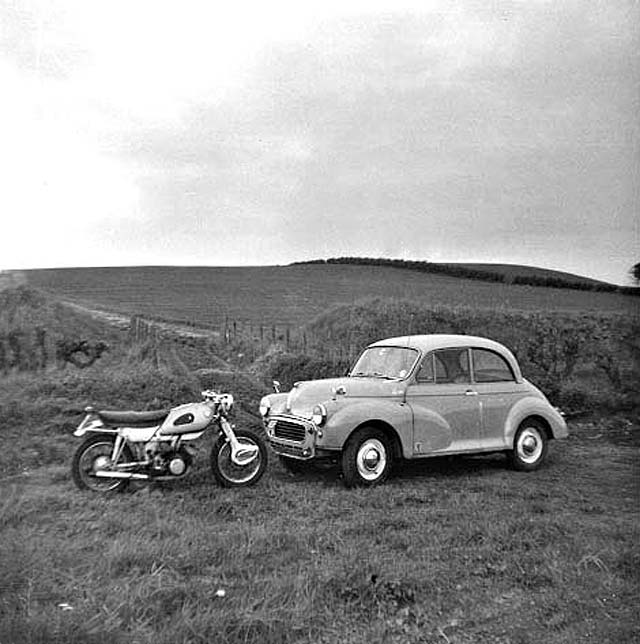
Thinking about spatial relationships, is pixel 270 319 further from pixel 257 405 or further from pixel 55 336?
pixel 55 336

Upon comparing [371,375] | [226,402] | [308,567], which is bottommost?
[308,567]

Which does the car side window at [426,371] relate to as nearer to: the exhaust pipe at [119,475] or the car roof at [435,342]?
the car roof at [435,342]

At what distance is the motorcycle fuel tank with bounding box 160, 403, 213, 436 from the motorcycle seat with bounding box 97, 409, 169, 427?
0.05m

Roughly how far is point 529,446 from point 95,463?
3636mm

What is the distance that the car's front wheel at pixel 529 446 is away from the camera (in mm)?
6863

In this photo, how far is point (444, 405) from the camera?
21.7 feet

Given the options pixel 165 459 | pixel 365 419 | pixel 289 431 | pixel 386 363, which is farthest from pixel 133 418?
Answer: pixel 386 363

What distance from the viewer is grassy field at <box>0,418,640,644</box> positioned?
2.88m

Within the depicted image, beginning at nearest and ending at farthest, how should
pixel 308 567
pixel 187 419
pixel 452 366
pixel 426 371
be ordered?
pixel 308 567
pixel 187 419
pixel 426 371
pixel 452 366

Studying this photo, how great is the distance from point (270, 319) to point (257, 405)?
2.66 ft

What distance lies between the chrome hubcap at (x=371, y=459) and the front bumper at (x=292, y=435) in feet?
1.17

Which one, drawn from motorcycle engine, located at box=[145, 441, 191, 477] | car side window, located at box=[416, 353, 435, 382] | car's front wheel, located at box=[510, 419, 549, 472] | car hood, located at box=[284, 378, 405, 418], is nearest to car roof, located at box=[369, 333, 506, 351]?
car side window, located at box=[416, 353, 435, 382]

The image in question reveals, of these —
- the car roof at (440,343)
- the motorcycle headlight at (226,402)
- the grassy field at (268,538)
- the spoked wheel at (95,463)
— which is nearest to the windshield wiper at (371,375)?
the car roof at (440,343)

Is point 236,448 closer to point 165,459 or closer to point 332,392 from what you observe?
point 165,459
